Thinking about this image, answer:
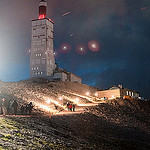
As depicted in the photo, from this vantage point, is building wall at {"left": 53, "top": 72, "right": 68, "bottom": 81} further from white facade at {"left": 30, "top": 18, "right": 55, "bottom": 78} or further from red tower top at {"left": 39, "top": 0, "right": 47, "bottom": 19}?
red tower top at {"left": 39, "top": 0, "right": 47, "bottom": 19}

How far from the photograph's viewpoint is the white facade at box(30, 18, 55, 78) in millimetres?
80000

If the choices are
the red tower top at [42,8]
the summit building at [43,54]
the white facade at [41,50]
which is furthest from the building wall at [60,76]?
the red tower top at [42,8]

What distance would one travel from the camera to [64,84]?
6881 centimetres

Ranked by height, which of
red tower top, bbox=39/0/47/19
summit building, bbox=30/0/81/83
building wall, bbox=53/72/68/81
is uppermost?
red tower top, bbox=39/0/47/19

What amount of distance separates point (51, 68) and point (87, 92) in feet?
64.1

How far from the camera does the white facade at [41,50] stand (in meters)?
80.0

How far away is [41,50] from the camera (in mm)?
81250

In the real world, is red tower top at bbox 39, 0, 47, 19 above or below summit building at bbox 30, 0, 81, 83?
above

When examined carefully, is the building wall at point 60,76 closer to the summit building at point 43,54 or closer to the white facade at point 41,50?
the summit building at point 43,54

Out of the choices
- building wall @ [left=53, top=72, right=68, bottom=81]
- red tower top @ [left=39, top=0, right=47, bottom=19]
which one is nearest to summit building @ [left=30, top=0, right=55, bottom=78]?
building wall @ [left=53, top=72, right=68, bottom=81]

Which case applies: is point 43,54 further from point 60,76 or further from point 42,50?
point 60,76

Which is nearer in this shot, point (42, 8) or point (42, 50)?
point (42, 50)

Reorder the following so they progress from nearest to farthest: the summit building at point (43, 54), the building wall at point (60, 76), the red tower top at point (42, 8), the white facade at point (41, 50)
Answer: the building wall at point (60, 76) → the summit building at point (43, 54) → the white facade at point (41, 50) → the red tower top at point (42, 8)

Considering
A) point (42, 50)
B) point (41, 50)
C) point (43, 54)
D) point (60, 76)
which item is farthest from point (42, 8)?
point (60, 76)
